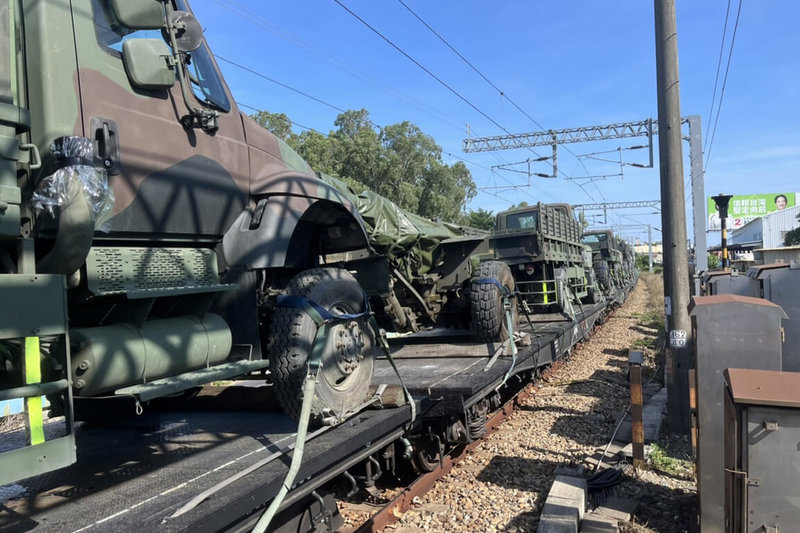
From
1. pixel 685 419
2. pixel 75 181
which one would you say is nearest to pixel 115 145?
pixel 75 181

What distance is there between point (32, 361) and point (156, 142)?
132cm

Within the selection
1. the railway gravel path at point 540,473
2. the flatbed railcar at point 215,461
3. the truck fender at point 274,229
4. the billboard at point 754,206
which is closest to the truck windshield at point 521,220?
the railway gravel path at point 540,473

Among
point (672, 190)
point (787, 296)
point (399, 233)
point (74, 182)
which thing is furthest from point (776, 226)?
point (74, 182)

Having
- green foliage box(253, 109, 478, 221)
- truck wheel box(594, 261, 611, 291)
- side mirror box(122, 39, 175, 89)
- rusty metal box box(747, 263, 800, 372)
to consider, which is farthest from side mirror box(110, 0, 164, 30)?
green foliage box(253, 109, 478, 221)

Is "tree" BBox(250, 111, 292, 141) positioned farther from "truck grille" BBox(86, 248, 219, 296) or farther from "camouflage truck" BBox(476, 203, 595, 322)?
"truck grille" BBox(86, 248, 219, 296)

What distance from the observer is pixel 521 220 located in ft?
46.9

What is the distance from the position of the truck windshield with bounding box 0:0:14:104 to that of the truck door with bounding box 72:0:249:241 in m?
0.28

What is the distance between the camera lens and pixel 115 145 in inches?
109

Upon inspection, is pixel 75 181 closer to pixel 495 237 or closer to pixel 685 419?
pixel 685 419

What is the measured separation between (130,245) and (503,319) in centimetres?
544

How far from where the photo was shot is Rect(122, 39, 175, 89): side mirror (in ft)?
9.50

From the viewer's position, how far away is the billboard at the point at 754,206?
52.8 metres

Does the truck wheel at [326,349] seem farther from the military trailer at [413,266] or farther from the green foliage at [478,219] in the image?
the green foliage at [478,219]

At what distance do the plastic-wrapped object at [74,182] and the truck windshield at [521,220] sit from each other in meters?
12.0
